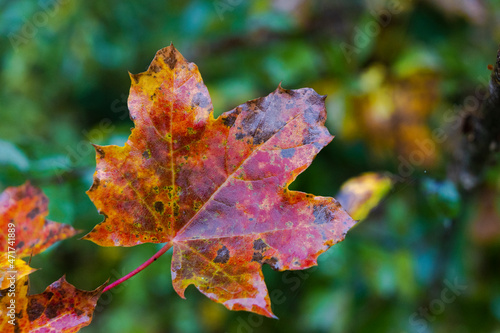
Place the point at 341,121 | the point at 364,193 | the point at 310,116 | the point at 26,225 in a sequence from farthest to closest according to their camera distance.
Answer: the point at 341,121, the point at 364,193, the point at 26,225, the point at 310,116

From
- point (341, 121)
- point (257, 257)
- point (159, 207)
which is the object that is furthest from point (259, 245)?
point (341, 121)

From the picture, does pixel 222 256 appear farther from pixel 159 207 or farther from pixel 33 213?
pixel 33 213

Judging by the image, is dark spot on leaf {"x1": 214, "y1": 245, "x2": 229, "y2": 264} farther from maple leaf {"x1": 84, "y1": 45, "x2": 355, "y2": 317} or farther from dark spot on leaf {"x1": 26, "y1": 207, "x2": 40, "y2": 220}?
dark spot on leaf {"x1": 26, "y1": 207, "x2": 40, "y2": 220}

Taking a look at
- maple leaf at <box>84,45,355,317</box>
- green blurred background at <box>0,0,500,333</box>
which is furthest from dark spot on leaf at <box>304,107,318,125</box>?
green blurred background at <box>0,0,500,333</box>

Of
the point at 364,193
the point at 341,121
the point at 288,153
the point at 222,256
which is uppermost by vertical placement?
the point at 288,153

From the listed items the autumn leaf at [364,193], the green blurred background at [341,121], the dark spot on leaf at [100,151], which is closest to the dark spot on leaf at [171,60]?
the dark spot on leaf at [100,151]

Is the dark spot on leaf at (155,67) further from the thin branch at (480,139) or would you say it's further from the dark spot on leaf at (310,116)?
the thin branch at (480,139)
